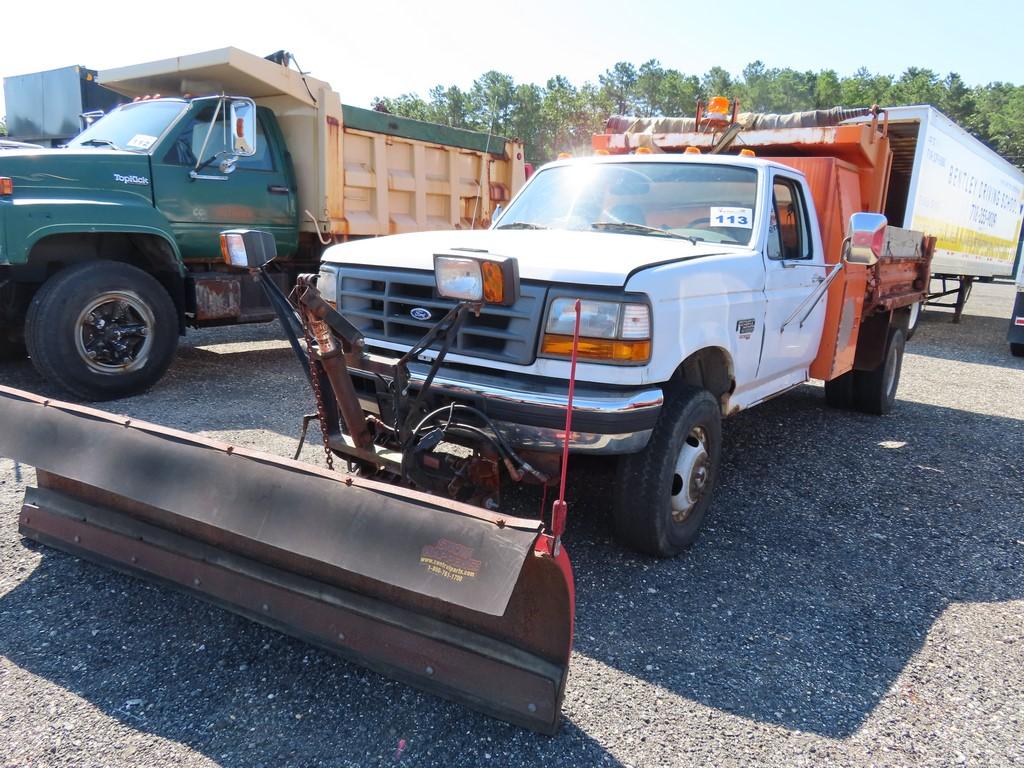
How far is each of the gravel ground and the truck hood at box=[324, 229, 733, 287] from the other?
142cm

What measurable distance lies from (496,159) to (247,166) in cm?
372

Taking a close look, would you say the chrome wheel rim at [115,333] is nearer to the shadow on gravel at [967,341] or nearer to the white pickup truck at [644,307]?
the white pickup truck at [644,307]

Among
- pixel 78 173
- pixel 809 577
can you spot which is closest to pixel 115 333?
pixel 78 173

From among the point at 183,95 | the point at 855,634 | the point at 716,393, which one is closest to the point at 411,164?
the point at 183,95

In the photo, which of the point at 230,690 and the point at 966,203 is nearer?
the point at 230,690

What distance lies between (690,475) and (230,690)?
218 centimetres

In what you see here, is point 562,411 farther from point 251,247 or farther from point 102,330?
point 102,330

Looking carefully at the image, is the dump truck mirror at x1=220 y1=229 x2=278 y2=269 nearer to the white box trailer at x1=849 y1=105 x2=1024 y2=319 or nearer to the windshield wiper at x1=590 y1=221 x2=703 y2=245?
the windshield wiper at x1=590 y1=221 x2=703 y2=245

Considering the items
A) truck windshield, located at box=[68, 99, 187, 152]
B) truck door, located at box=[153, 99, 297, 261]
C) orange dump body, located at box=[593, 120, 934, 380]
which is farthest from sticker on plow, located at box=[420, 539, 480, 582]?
truck windshield, located at box=[68, 99, 187, 152]

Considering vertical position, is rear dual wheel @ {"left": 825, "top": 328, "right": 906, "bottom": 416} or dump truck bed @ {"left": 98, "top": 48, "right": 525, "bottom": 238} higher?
dump truck bed @ {"left": 98, "top": 48, "right": 525, "bottom": 238}

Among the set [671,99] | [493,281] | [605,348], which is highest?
[671,99]

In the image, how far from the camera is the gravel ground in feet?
7.88

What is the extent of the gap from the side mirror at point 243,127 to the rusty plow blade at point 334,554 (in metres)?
3.67

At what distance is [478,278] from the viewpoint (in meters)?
2.67
